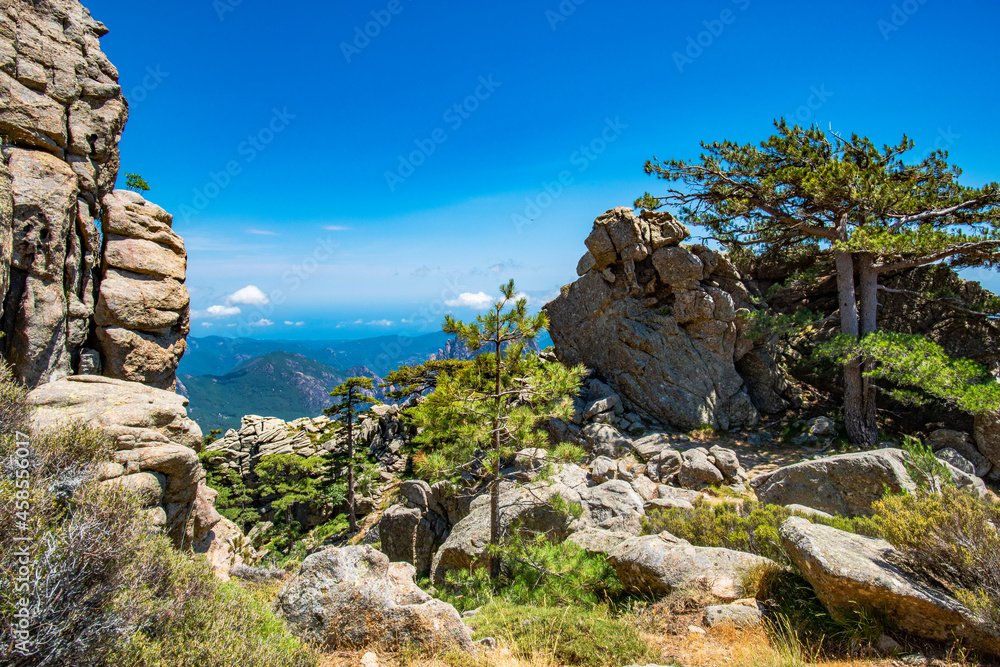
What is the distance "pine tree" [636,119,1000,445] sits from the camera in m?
15.4

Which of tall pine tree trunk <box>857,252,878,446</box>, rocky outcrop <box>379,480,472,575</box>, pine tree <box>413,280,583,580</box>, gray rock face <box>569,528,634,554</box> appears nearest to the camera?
gray rock face <box>569,528,634,554</box>

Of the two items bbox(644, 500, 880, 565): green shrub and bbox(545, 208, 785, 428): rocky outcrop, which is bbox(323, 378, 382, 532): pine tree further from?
bbox(644, 500, 880, 565): green shrub

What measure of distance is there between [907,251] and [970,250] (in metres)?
2.92

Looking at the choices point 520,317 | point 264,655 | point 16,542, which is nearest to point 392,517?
point 520,317

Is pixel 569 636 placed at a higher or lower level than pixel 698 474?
higher

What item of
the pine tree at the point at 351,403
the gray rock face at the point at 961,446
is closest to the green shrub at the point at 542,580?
the pine tree at the point at 351,403

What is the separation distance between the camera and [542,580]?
28.6ft

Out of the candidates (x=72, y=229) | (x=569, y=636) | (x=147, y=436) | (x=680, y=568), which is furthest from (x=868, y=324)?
(x=72, y=229)

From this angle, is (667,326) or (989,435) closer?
(989,435)

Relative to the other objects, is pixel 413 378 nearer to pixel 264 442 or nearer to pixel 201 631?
pixel 264 442

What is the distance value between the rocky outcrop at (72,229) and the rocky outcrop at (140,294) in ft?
0.11

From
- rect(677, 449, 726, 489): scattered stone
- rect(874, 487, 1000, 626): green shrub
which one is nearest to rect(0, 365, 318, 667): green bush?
rect(874, 487, 1000, 626): green shrub

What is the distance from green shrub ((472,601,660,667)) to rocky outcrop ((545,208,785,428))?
14763 mm

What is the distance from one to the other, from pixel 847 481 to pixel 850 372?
30.1 feet
